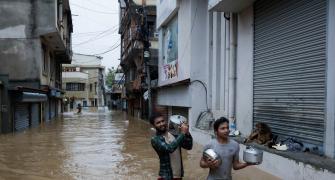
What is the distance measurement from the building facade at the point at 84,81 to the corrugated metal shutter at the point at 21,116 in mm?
47103

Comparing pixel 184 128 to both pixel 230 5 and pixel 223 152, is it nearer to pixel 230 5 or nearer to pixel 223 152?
pixel 223 152

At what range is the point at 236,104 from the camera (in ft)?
42.6

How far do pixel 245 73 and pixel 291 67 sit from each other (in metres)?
2.73

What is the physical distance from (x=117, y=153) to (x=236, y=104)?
13.0 feet

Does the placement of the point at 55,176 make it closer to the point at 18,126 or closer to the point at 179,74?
the point at 179,74

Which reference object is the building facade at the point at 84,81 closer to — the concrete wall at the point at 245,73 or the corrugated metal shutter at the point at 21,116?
the corrugated metal shutter at the point at 21,116

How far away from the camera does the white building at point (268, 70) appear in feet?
26.3

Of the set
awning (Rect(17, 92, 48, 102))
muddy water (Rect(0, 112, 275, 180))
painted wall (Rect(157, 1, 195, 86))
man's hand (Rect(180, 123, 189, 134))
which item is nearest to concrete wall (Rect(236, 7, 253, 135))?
muddy water (Rect(0, 112, 275, 180))

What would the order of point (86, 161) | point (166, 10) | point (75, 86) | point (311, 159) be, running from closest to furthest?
1. point (311, 159)
2. point (86, 161)
3. point (166, 10)
4. point (75, 86)

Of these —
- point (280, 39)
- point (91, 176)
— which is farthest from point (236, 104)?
point (91, 176)

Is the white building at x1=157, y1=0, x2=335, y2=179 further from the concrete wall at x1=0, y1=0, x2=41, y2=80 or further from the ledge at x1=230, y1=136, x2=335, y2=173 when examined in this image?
the concrete wall at x1=0, y1=0, x2=41, y2=80

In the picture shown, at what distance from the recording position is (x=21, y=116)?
78.5ft

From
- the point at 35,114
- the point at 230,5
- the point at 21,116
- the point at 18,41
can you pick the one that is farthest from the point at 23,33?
the point at 230,5

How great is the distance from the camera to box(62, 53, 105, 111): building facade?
77.1 meters
